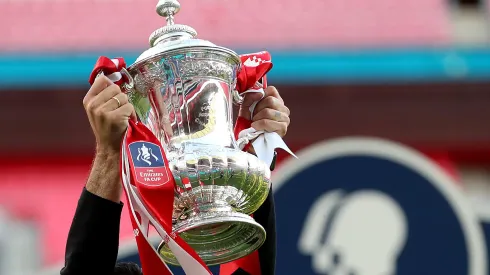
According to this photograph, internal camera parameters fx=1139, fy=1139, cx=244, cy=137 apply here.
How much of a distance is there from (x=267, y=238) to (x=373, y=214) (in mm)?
895

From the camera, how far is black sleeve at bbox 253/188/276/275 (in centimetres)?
170

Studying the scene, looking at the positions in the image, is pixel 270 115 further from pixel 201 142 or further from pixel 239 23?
pixel 239 23

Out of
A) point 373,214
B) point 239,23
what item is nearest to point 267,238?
point 373,214

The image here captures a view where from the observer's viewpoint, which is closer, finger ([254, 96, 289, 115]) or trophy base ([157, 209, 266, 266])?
trophy base ([157, 209, 266, 266])

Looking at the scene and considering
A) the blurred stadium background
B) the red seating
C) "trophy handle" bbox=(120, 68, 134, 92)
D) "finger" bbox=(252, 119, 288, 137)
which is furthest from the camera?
the red seating

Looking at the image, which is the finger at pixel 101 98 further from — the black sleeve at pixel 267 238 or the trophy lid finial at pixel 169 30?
the black sleeve at pixel 267 238

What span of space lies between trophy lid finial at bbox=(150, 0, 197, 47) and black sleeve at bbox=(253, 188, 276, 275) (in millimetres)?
278

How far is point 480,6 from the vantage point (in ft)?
15.5

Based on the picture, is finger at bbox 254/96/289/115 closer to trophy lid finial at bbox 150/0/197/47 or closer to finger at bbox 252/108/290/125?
finger at bbox 252/108/290/125

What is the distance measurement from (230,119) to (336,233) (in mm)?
1039

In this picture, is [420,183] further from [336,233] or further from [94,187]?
[94,187]

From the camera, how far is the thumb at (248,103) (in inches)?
67.0

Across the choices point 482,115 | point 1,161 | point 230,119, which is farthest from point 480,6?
point 230,119

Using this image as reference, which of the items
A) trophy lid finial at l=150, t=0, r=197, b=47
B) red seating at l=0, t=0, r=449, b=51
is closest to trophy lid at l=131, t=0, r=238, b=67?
trophy lid finial at l=150, t=0, r=197, b=47
